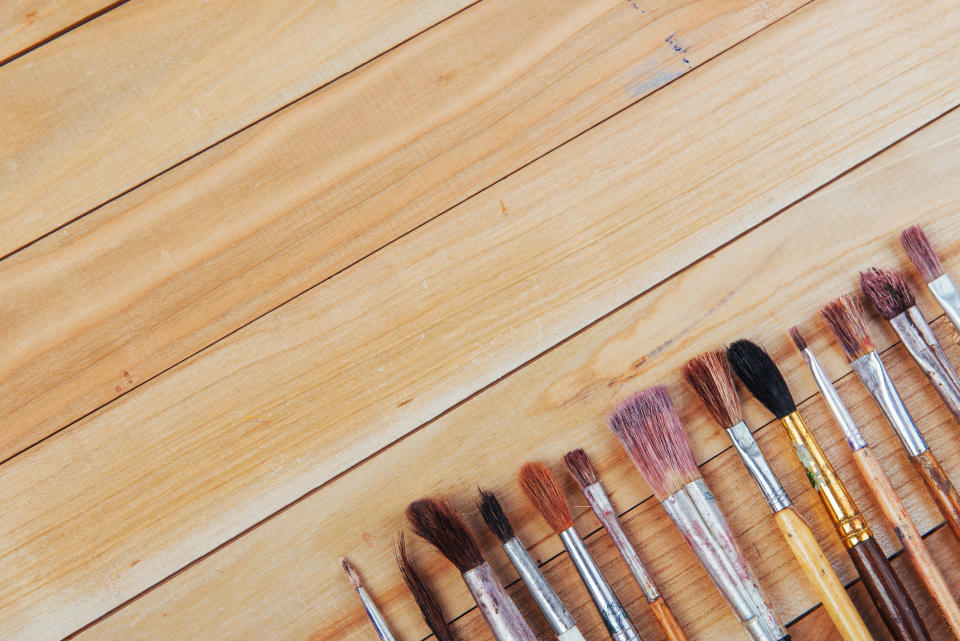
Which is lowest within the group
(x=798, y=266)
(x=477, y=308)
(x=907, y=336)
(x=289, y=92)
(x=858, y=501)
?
(x=858, y=501)

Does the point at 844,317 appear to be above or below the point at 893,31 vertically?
below

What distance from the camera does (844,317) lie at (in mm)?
796

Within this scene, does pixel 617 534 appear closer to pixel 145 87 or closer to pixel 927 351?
pixel 927 351

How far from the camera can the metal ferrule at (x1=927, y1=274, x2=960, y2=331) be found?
80 centimetres

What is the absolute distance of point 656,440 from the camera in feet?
2.52

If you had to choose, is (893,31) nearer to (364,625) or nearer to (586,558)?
(586,558)

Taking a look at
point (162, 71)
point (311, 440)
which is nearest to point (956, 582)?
point (311, 440)

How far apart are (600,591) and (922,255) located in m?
0.51

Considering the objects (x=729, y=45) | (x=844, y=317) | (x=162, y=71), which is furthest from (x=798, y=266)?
(x=162, y=71)

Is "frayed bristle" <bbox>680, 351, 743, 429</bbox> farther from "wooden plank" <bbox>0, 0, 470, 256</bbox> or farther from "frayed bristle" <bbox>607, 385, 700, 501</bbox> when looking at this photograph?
"wooden plank" <bbox>0, 0, 470, 256</bbox>

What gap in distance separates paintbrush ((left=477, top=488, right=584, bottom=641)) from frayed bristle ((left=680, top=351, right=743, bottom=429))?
251 millimetres

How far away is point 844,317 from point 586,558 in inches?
15.1

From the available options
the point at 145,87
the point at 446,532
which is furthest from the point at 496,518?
the point at 145,87

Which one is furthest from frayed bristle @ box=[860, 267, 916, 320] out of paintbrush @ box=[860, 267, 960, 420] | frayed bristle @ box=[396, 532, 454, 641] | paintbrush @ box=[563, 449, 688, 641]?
frayed bristle @ box=[396, 532, 454, 641]
